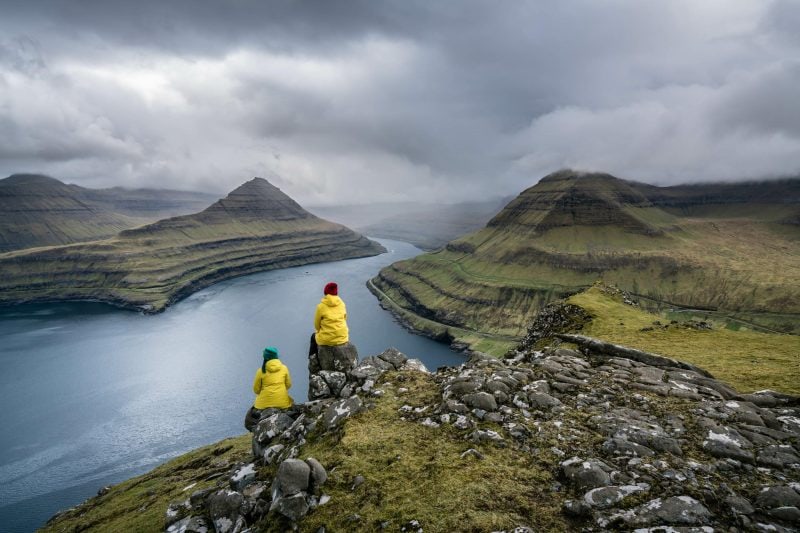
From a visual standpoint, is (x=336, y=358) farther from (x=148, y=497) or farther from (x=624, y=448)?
(x=148, y=497)

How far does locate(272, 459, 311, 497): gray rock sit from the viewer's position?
43.0 feet

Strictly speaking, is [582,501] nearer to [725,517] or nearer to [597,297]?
[725,517]

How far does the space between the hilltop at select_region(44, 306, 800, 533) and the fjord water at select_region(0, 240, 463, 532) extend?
85215mm

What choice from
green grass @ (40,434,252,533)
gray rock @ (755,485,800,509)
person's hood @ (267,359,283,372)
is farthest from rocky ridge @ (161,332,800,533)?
green grass @ (40,434,252,533)

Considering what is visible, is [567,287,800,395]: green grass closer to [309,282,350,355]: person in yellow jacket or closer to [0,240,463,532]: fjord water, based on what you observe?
[309,282,350,355]: person in yellow jacket

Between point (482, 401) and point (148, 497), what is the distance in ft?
103

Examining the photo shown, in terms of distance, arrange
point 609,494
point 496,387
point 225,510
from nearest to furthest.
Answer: point 609,494, point 225,510, point 496,387

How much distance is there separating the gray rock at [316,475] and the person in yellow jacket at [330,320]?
8.09m

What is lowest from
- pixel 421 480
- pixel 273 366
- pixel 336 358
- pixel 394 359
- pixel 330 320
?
pixel 421 480

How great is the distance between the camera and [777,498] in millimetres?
Answer: 9961

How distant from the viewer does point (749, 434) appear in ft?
43.4

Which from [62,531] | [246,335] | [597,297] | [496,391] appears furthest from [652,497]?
[246,335]

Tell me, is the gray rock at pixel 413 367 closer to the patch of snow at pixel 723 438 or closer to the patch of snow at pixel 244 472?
the patch of snow at pixel 244 472

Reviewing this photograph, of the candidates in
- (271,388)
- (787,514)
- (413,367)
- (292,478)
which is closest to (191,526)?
(292,478)
